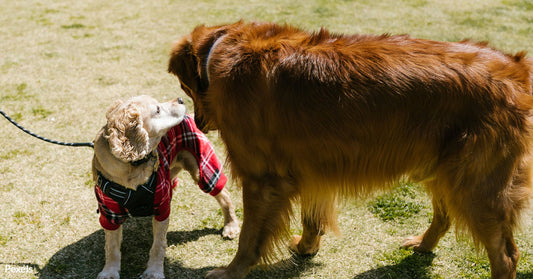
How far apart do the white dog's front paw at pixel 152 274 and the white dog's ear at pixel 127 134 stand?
0.83 m

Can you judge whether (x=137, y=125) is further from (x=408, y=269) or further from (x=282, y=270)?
(x=408, y=269)

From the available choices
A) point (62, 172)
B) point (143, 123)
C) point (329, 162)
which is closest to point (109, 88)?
point (62, 172)

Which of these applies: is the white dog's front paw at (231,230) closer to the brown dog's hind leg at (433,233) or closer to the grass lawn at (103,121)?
the grass lawn at (103,121)

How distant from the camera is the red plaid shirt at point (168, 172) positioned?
9.15 feet

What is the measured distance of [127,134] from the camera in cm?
261

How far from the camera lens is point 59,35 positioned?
283 inches

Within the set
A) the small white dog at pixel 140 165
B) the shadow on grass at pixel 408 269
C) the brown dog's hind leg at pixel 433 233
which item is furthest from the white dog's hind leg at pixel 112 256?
the brown dog's hind leg at pixel 433 233

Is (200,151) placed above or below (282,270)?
above

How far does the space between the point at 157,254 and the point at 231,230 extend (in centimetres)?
65

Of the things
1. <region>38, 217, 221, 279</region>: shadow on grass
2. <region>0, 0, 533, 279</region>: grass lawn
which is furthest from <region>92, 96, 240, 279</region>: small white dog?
<region>0, 0, 533, 279</region>: grass lawn

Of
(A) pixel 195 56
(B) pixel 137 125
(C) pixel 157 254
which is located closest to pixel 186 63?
(A) pixel 195 56

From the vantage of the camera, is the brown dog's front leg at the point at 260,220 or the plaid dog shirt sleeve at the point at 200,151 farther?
the plaid dog shirt sleeve at the point at 200,151

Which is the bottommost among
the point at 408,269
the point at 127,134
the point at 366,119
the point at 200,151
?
the point at 408,269

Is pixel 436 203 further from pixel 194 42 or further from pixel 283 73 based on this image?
pixel 194 42
